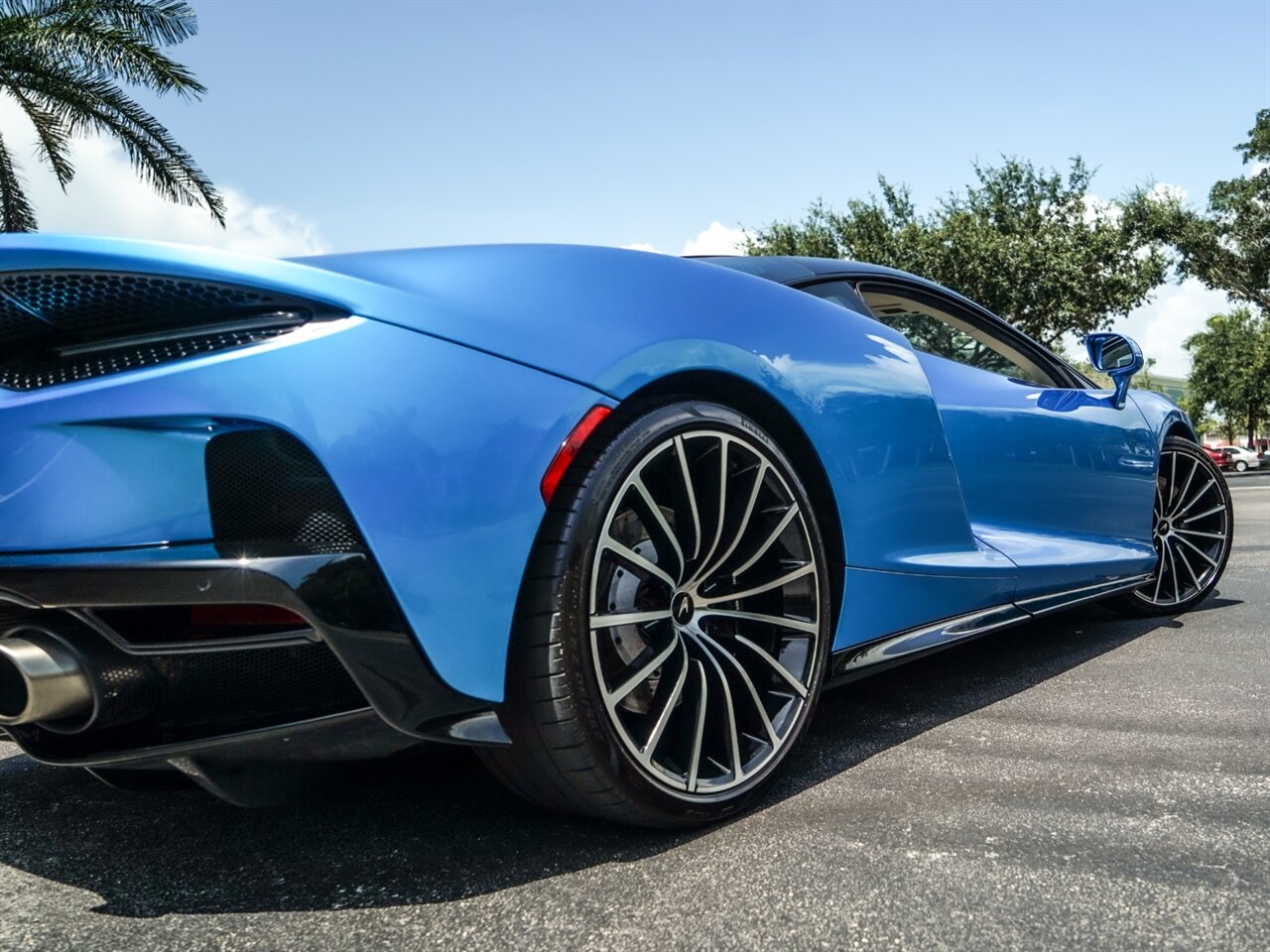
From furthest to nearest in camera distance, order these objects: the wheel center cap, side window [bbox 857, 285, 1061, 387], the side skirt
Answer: side window [bbox 857, 285, 1061, 387]
the side skirt
the wheel center cap

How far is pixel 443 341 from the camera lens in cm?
164

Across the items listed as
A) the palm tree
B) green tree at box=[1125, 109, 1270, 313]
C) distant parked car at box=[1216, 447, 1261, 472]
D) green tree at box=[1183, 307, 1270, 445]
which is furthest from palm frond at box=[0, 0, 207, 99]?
distant parked car at box=[1216, 447, 1261, 472]

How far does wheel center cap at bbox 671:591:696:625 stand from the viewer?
6.45 ft

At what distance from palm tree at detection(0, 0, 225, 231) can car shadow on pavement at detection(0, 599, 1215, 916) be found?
10909mm

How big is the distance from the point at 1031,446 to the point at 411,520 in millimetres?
2231

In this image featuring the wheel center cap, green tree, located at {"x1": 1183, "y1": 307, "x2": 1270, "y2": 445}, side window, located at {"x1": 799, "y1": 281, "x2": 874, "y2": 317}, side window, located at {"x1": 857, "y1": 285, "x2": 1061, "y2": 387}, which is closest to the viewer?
the wheel center cap

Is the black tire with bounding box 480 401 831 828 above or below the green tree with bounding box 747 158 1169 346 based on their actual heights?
below

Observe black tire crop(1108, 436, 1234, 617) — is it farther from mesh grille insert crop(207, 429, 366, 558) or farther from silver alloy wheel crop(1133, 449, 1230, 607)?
mesh grille insert crop(207, 429, 366, 558)

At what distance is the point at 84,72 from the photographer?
37.7ft

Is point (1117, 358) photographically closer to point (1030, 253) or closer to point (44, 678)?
point (44, 678)

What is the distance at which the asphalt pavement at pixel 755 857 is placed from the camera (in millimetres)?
1560

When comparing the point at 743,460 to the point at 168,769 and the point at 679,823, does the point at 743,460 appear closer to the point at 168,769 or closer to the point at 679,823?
the point at 679,823

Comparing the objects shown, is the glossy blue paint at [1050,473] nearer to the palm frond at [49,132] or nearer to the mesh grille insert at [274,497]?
the mesh grille insert at [274,497]

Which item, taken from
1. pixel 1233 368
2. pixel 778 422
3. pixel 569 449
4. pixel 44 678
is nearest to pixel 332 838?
pixel 44 678
